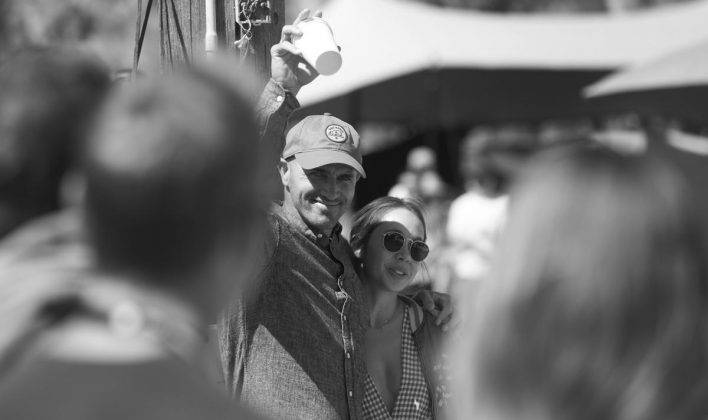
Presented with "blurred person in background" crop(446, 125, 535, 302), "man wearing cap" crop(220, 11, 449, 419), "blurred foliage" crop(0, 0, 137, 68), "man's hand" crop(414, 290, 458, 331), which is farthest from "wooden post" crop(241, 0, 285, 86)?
"blurred foliage" crop(0, 0, 137, 68)

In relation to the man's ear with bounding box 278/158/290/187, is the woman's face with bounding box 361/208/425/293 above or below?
below

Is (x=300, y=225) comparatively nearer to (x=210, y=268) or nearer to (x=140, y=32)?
(x=140, y=32)

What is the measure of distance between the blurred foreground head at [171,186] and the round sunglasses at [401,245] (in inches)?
86.6

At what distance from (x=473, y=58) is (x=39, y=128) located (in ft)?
35.2

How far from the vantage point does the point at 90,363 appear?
1.26 m

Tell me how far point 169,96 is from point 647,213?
627 millimetres

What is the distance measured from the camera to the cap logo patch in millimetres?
3454

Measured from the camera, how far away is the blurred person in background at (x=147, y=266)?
1.25 m

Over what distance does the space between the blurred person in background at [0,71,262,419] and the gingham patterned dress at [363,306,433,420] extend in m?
2.01

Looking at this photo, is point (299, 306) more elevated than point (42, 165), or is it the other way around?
point (42, 165)

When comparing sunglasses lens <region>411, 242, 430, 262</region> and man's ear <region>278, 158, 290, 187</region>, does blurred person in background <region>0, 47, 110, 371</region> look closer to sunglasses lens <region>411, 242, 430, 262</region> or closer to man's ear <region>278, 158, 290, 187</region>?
man's ear <region>278, 158, 290, 187</region>

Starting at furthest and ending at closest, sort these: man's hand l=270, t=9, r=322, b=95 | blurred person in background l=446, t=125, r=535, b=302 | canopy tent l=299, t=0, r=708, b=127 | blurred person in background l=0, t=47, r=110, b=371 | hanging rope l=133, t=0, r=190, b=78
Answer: canopy tent l=299, t=0, r=708, b=127
blurred person in background l=446, t=125, r=535, b=302
hanging rope l=133, t=0, r=190, b=78
man's hand l=270, t=9, r=322, b=95
blurred person in background l=0, t=47, r=110, b=371

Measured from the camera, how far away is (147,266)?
1.31 m

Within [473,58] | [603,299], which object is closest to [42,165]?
[603,299]
